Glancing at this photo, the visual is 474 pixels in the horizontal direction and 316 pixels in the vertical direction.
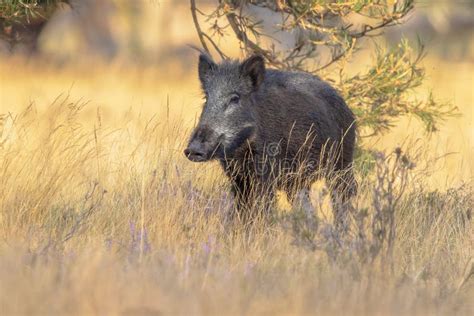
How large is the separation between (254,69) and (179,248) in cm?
208

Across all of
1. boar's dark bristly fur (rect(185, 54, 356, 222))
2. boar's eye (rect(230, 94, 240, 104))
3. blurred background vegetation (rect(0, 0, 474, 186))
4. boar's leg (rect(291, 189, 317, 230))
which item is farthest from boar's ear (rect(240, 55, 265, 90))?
boar's leg (rect(291, 189, 317, 230))

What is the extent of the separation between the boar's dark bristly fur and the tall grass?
0.92ft

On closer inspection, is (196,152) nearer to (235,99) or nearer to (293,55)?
(235,99)

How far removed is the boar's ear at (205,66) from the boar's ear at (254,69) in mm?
244

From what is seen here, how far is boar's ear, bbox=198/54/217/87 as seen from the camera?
26.5ft

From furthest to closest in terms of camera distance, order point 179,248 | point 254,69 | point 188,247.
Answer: point 254,69, point 179,248, point 188,247

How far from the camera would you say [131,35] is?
4356 centimetres

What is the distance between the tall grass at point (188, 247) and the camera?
5.01 metres

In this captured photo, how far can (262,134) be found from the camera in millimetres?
8109

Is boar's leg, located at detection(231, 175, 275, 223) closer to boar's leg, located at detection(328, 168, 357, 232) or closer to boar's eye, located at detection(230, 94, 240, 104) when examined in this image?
boar's leg, located at detection(328, 168, 357, 232)

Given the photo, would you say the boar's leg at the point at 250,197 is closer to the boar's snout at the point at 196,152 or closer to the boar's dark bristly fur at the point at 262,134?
the boar's dark bristly fur at the point at 262,134

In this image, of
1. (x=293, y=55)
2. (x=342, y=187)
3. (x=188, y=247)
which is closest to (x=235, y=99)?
(x=342, y=187)

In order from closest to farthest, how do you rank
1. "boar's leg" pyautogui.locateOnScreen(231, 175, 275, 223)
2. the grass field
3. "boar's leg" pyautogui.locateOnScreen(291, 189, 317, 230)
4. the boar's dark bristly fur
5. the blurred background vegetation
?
1. the grass field
2. "boar's leg" pyautogui.locateOnScreen(291, 189, 317, 230)
3. "boar's leg" pyautogui.locateOnScreen(231, 175, 275, 223)
4. the boar's dark bristly fur
5. the blurred background vegetation

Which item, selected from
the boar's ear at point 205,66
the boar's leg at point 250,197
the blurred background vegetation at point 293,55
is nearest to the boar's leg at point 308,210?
the boar's leg at point 250,197
